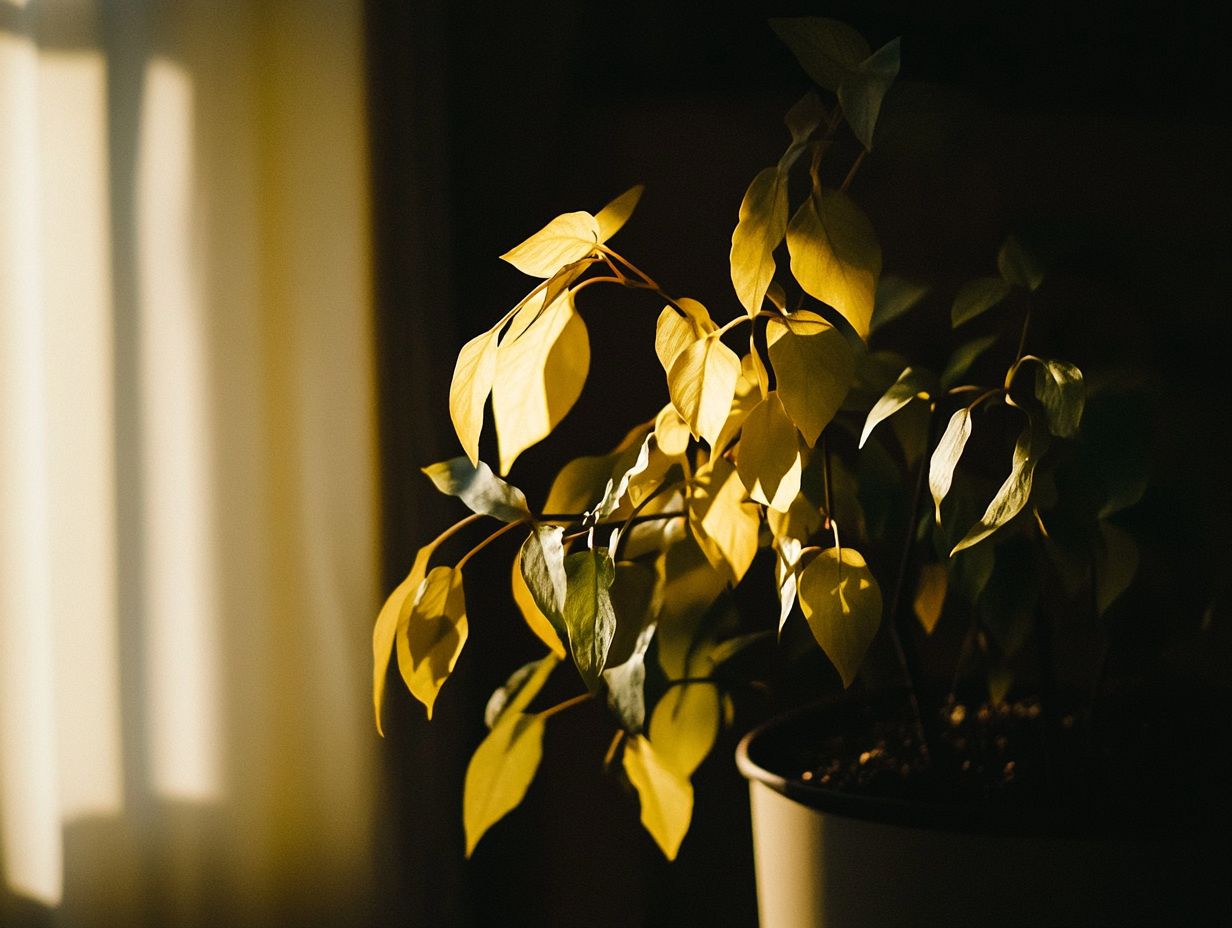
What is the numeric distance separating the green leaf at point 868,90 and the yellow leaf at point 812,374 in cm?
8

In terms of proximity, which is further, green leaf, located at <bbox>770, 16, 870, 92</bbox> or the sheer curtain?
the sheer curtain

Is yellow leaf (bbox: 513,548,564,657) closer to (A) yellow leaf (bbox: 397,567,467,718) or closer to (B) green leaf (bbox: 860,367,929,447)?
(A) yellow leaf (bbox: 397,567,467,718)

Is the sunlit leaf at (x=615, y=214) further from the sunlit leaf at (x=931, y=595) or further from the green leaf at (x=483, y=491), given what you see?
the sunlit leaf at (x=931, y=595)

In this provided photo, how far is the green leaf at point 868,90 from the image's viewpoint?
1.33 ft

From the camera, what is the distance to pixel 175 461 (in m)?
1.09

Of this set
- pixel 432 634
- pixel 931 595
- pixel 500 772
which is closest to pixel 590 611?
pixel 432 634

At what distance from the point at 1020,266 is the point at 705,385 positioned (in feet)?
0.82

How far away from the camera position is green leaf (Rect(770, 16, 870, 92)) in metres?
0.46

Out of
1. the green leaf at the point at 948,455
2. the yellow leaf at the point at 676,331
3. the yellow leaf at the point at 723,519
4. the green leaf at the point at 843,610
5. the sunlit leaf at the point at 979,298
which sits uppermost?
the sunlit leaf at the point at 979,298

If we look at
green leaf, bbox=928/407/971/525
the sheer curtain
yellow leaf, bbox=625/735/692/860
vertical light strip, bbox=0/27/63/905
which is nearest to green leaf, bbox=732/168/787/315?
green leaf, bbox=928/407/971/525

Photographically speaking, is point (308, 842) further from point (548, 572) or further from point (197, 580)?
point (548, 572)

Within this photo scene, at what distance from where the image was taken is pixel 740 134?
110cm

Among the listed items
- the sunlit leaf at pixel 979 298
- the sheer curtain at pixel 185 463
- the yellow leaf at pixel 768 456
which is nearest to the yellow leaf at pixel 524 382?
the yellow leaf at pixel 768 456

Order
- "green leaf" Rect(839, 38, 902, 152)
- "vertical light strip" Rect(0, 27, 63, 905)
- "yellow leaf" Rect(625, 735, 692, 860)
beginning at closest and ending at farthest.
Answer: "green leaf" Rect(839, 38, 902, 152) → "yellow leaf" Rect(625, 735, 692, 860) → "vertical light strip" Rect(0, 27, 63, 905)
